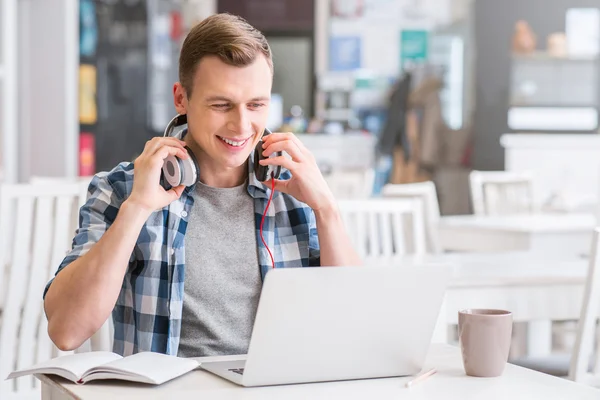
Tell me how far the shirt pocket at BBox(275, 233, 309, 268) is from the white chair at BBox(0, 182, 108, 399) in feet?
2.68

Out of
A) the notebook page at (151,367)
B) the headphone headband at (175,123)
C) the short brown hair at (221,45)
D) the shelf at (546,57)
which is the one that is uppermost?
the shelf at (546,57)

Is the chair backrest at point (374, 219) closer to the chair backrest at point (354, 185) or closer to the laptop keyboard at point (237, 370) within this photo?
the laptop keyboard at point (237, 370)

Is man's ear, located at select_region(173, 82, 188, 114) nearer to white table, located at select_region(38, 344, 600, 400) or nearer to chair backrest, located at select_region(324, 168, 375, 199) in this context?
white table, located at select_region(38, 344, 600, 400)

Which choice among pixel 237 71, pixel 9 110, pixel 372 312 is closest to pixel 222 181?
pixel 237 71

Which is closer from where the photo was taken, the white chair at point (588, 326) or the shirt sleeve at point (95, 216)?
the shirt sleeve at point (95, 216)

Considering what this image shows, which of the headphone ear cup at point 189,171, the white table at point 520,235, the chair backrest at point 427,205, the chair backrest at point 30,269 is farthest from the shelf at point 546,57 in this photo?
the headphone ear cup at point 189,171

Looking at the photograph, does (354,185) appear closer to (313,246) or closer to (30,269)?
(30,269)

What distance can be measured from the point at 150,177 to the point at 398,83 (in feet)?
24.7

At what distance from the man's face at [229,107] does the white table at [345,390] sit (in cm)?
46

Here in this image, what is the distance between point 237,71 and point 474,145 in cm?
728

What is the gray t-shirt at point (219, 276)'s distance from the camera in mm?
1704

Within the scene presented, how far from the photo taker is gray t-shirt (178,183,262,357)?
170cm

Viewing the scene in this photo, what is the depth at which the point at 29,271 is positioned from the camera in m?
2.45

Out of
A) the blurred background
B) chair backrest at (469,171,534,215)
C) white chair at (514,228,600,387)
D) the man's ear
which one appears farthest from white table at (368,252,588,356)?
the blurred background
